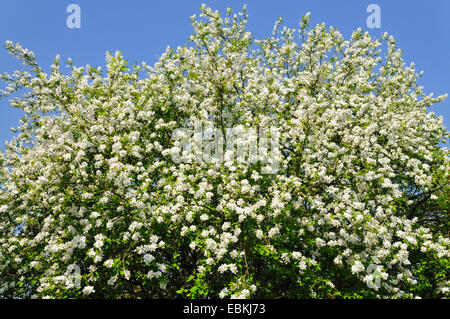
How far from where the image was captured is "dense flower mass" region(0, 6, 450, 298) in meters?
6.61

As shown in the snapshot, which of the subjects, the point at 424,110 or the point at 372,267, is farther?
the point at 424,110

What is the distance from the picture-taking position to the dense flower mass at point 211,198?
21.7ft

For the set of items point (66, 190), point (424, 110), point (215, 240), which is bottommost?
point (215, 240)

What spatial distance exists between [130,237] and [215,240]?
6.54 feet

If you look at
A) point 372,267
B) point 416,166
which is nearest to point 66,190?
point 372,267

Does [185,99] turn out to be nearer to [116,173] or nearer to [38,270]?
[116,173]

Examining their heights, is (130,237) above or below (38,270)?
above

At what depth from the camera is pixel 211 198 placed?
759 centimetres

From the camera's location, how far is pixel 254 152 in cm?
787

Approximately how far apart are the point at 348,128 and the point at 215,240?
5838mm

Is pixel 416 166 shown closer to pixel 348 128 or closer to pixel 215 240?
pixel 348 128
